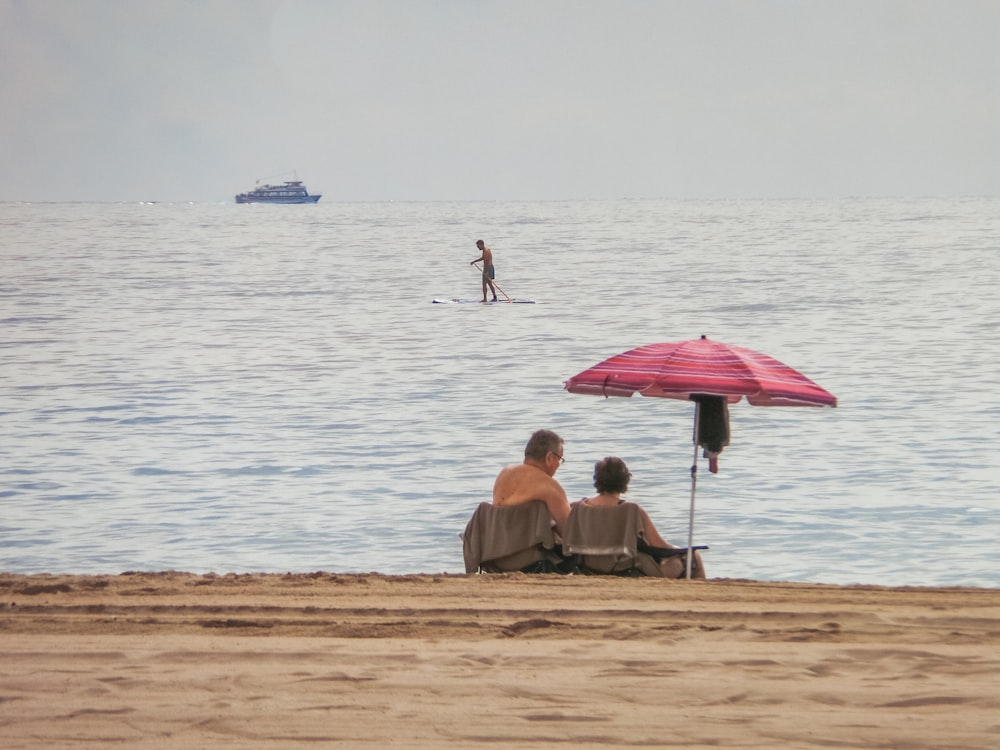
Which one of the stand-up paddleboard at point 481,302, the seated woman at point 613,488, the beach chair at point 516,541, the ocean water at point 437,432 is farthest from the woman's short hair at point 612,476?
the stand-up paddleboard at point 481,302

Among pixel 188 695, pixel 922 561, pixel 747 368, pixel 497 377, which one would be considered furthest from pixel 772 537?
pixel 497 377

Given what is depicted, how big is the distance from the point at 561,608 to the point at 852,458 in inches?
297

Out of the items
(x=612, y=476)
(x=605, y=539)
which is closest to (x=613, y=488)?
(x=612, y=476)

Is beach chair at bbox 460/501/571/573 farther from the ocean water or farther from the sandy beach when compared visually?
the ocean water

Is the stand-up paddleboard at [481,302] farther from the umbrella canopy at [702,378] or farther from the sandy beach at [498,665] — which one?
the sandy beach at [498,665]

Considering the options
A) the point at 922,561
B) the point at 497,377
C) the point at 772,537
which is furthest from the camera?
the point at 497,377

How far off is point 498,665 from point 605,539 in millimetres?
1977

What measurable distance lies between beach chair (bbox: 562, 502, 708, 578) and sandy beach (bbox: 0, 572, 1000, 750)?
9.9 inches

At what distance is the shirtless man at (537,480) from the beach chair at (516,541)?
0.04m

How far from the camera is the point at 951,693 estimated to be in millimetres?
5230

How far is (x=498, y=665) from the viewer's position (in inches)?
223

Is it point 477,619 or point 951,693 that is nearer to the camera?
point 951,693

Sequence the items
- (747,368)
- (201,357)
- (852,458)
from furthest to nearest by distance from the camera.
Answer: (201,357)
(852,458)
(747,368)

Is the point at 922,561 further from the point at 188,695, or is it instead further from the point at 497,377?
the point at 497,377
